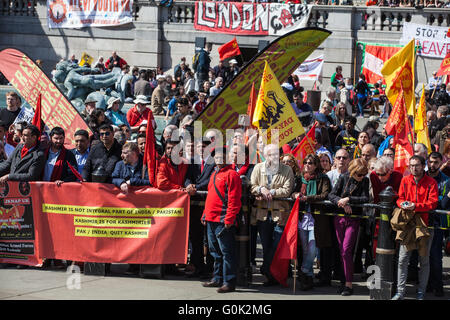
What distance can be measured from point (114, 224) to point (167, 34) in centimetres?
2210

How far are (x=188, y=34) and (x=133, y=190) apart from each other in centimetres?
2171

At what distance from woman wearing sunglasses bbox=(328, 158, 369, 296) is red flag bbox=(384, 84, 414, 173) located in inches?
80.5

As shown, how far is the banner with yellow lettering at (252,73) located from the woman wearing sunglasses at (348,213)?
2.31m

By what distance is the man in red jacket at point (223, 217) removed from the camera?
9.29 meters

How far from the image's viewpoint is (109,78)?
63.2ft

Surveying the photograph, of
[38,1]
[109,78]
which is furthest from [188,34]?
[109,78]

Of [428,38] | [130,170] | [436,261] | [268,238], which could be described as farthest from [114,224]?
[428,38]

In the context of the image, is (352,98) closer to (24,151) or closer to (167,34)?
(167,34)

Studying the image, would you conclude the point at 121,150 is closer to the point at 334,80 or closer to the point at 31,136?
the point at 31,136

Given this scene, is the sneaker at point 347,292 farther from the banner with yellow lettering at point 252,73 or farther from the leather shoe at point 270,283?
the banner with yellow lettering at point 252,73

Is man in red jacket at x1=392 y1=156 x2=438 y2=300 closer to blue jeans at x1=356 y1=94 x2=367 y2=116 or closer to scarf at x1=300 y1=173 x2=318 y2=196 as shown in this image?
scarf at x1=300 y1=173 x2=318 y2=196

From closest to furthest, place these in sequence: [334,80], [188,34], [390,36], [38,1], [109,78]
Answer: [109,78], [334,80], [390,36], [188,34], [38,1]

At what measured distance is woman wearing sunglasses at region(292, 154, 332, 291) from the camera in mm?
9672

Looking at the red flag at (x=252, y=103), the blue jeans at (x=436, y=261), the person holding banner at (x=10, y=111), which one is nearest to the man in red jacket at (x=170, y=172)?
the red flag at (x=252, y=103)
